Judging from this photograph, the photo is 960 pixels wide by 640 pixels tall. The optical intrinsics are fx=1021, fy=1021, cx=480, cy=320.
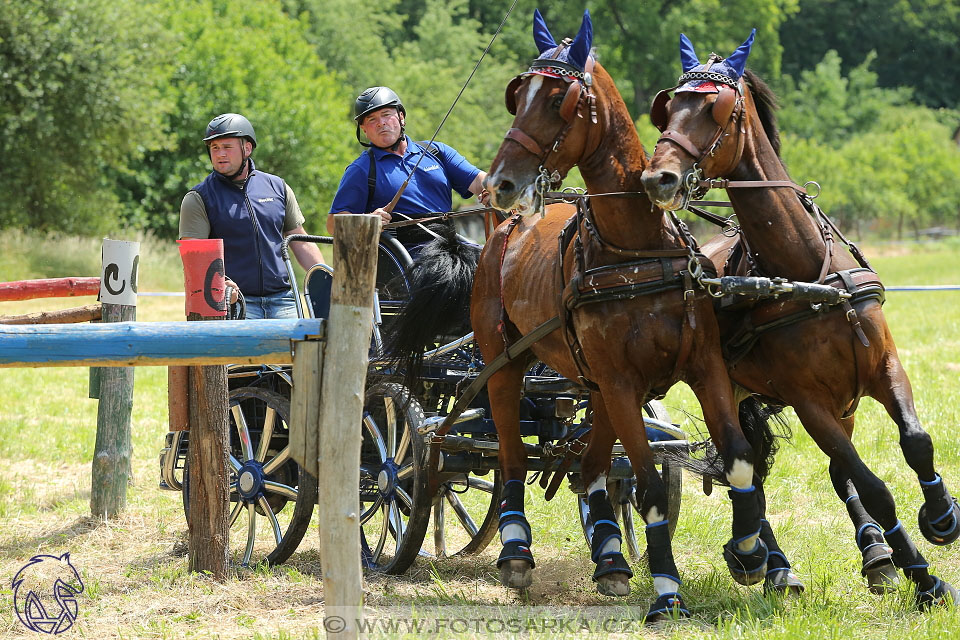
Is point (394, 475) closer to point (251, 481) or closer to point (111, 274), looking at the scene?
point (251, 481)

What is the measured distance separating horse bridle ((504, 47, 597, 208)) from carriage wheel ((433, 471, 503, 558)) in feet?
6.40

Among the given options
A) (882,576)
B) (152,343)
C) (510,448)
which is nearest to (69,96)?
(510,448)

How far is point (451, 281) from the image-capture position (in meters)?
5.75

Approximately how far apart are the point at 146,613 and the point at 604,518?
2151 mm

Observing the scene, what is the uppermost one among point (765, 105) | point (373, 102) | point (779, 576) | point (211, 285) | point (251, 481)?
point (373, 102)

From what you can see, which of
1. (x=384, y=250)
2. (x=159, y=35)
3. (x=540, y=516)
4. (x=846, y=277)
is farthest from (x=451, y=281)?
(x=159, y=35)

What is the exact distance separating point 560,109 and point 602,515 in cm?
197

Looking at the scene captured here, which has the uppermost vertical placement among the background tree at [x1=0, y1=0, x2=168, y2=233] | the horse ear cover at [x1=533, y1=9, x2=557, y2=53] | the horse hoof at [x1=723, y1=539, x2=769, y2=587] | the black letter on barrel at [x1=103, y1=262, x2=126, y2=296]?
the background tree at [x1=0, y1=0, x2=168, y2=233]

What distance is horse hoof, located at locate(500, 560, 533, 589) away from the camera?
195 inches

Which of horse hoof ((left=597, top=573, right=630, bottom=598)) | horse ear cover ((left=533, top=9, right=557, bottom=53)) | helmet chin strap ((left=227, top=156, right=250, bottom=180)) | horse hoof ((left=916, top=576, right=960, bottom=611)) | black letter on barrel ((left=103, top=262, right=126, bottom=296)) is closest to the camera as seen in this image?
horse hoof ((left=916, top=576, right=960, bottom=611))

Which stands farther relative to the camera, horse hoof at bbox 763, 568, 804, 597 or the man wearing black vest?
the man wearing black vest

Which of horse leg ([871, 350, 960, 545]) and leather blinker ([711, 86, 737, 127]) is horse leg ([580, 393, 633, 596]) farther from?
leather blinker ([711, 86, 737, 127])

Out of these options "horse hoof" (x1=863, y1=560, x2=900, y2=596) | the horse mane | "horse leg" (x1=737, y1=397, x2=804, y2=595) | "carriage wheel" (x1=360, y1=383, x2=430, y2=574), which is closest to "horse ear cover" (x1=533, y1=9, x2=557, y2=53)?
the horse mane

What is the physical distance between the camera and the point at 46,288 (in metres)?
6.67
